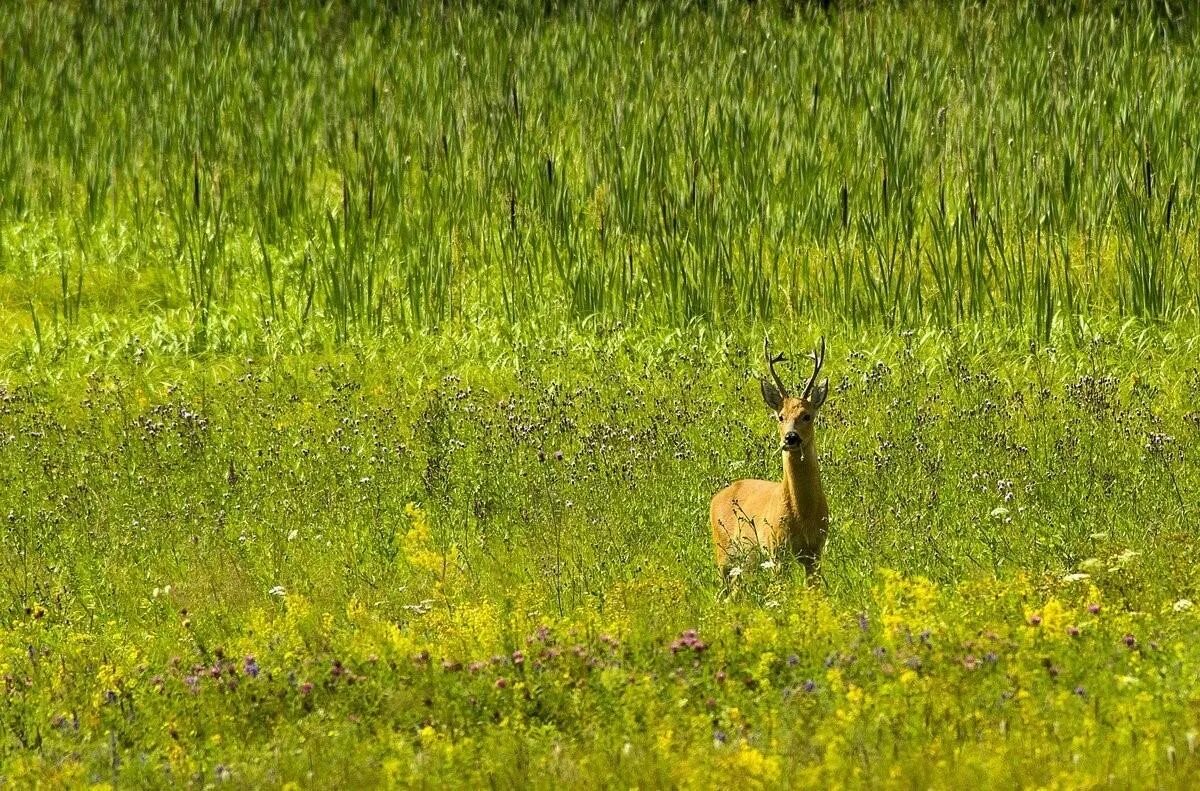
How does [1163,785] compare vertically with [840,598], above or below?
above

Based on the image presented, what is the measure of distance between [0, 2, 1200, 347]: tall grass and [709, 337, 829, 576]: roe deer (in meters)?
4.56

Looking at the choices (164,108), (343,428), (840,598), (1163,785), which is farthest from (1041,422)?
(164,108)

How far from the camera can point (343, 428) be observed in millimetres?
10109

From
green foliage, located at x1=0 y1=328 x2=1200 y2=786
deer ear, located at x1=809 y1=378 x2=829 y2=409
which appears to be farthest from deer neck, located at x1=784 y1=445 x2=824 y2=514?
green foliage, located at x1=0 y1=328 x2=1200 y2=786

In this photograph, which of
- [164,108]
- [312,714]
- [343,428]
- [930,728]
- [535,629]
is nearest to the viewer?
[930,728]

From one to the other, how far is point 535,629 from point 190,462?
375 centimetres

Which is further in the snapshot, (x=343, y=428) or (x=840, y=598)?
(x=343, y=428)

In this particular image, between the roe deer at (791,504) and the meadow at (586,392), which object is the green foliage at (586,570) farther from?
the roe deer at (791,504)

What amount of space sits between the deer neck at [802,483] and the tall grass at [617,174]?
474 cm

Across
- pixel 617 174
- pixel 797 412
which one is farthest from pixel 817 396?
pixel 617 174

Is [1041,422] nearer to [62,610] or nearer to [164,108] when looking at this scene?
[62,610]

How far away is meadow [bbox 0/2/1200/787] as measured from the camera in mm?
5688

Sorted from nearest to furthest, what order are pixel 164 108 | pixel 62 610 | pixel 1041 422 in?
1. pixel 62 610
2. pixel 1041 422
3. pixel 164 108

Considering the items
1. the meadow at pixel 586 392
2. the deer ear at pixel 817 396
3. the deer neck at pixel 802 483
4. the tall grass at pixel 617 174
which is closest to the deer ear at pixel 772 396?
the deer ear at pixel 817 396
